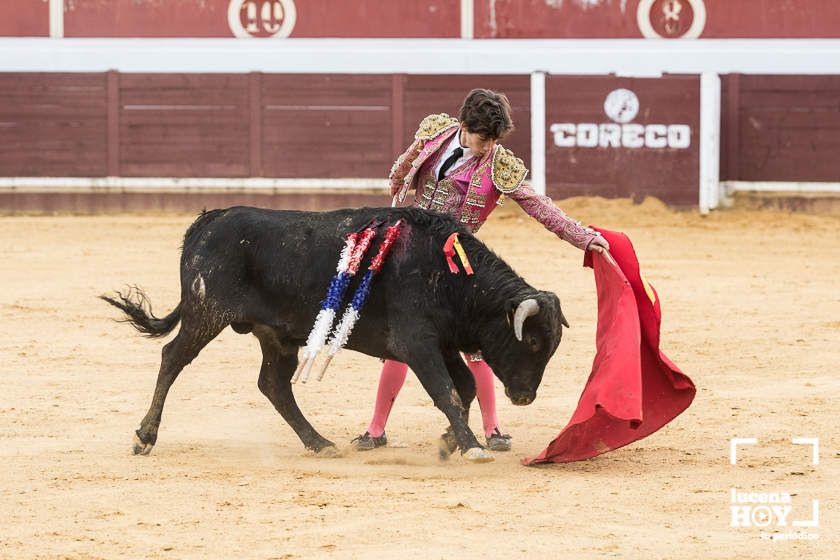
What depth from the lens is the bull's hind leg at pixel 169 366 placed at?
4.45 m

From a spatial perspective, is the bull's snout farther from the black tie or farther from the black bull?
the black tie

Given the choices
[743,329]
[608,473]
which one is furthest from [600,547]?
[743,329]

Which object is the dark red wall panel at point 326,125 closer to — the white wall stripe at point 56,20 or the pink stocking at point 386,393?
the white wall stripe at point 56,20

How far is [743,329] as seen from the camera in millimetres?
6926

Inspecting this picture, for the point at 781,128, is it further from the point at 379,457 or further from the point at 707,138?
the point at 379,457

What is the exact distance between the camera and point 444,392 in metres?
4.23

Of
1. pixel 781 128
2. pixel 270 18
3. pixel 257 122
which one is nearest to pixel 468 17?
pixel 270 18

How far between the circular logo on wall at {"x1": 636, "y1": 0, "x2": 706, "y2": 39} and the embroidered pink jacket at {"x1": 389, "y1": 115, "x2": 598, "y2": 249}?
10.1m

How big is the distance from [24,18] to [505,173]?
1096 centimetres

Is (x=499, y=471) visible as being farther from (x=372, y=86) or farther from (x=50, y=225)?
(x=372, y=86)

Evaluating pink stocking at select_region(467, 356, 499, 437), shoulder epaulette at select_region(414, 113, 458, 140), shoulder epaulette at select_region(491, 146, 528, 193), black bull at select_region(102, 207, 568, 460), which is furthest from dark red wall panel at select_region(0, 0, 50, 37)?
shoulder epaulette at select_region(491, 146, 528, 193)

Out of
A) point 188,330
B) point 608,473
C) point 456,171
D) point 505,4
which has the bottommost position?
point 608,473

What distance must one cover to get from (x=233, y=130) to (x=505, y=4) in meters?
3.12

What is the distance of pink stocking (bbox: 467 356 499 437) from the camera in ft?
15.2
